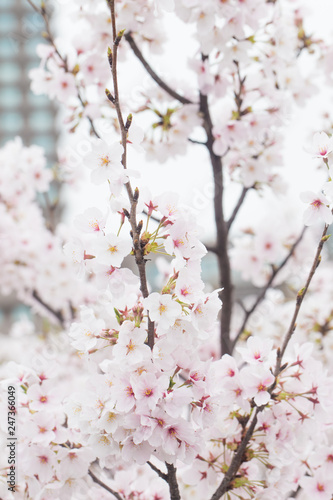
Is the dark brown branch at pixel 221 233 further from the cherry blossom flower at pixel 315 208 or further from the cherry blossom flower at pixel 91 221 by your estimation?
the cherry blossom flower at pixel 91 221

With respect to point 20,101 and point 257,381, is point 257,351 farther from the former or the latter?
point 20,101

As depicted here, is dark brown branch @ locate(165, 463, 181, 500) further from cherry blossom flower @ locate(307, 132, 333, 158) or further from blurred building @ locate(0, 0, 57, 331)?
blurred building @ locate(0, 0, 57, 331)

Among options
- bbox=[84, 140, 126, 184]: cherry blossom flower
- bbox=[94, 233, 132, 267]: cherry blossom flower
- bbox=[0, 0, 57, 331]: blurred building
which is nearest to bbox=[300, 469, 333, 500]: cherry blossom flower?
bbox=[94, 233, 132, 267]: cherry blossom flower

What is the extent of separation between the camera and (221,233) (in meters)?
1.72

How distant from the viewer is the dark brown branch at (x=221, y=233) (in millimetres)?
1687

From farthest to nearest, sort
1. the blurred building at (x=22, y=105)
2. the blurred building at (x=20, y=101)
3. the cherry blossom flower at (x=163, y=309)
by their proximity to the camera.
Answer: the blurred building at (x=22, y=105), the blurred building at (x=20, y=101), the cherry blossom flower at (x=163, y=309)

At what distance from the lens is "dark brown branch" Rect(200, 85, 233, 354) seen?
66.4 inches

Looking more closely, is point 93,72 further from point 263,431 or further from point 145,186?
point 263,431

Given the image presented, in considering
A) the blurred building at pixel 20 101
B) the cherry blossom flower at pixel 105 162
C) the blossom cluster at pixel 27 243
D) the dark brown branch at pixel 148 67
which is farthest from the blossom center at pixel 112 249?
the blurred building at pixel 20 101

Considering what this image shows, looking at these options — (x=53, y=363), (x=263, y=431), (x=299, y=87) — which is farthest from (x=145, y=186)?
(x=299, y=87)

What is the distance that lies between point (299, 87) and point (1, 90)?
998 inches

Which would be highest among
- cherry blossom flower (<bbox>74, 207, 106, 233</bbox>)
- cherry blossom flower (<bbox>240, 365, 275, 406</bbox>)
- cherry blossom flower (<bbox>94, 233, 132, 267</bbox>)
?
cherry blossom flower (<bbox>74, 207, 106, 233</bbox>)

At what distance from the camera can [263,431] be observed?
1.10 meters

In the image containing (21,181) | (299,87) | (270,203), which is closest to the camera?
(299,87)
